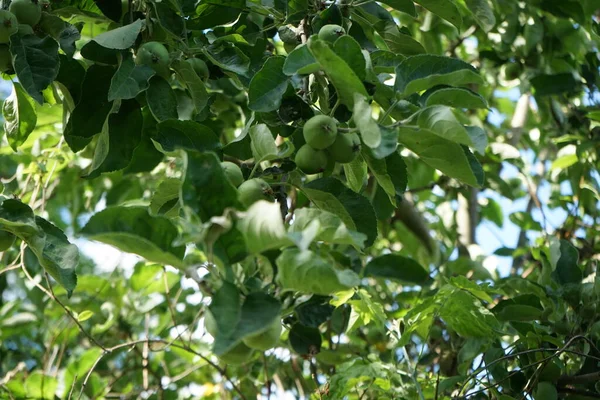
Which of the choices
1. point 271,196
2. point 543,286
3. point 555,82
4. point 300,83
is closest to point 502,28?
point 555,82

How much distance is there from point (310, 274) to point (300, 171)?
0.46 m

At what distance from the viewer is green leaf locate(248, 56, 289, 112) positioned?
1.15 m

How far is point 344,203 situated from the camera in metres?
1.22

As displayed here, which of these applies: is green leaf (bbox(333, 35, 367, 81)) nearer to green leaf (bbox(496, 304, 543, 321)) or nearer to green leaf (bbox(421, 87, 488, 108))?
green leaf (bbox(421, 87, 488, 108))

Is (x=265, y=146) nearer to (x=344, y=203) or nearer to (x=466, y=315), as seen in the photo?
(x=344, y=203)

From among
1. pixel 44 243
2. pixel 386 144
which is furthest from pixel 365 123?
pixel 44 243

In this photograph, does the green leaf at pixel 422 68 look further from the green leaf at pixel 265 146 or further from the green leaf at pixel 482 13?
the green leaf at pixel 482 13

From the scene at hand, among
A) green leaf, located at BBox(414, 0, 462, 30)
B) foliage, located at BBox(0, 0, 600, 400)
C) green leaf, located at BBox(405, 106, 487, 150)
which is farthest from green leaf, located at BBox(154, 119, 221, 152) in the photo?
green leaf, located at BBox(414, 0, 462, 30)

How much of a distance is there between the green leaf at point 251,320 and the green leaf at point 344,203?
0.36 meters

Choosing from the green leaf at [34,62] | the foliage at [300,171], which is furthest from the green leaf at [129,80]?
the green leaf at [34,62]

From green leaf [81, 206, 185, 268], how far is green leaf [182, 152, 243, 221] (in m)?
0.05

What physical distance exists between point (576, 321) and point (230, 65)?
99cm

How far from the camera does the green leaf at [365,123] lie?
3.22ft

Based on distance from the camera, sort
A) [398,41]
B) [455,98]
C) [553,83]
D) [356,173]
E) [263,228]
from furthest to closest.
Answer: [553,83]
[398,41]
[356,173]
[455,98]
[263,228]
